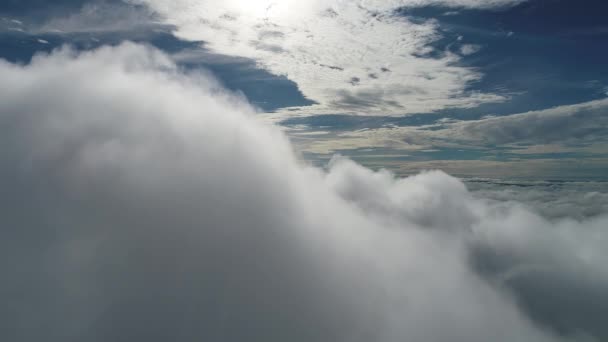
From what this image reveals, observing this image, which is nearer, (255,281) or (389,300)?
(255,281)

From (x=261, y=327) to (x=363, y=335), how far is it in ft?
160

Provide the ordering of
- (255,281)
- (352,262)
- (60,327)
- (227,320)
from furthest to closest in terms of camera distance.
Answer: (352,262) < (255,281) < (227,320) < (60,327)

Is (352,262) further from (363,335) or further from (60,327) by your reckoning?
(60,327)

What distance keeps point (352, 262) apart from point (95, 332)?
4728 inches

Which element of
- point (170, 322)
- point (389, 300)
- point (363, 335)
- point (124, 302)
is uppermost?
point (124, 302)

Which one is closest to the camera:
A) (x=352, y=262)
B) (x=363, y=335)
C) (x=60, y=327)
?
(x=60, y=327)

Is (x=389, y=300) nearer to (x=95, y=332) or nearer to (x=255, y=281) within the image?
(x=255, y=281)

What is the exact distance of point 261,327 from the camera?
94.7 meters

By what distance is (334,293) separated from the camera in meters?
124

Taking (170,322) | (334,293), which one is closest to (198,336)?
(170,322)

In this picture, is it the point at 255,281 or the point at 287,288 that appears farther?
the point at 287,288

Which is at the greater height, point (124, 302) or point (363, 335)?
point (124, 302)

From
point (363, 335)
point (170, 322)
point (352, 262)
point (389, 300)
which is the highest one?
point (170, 322)

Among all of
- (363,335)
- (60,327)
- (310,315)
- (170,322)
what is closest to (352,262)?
(363,335)
